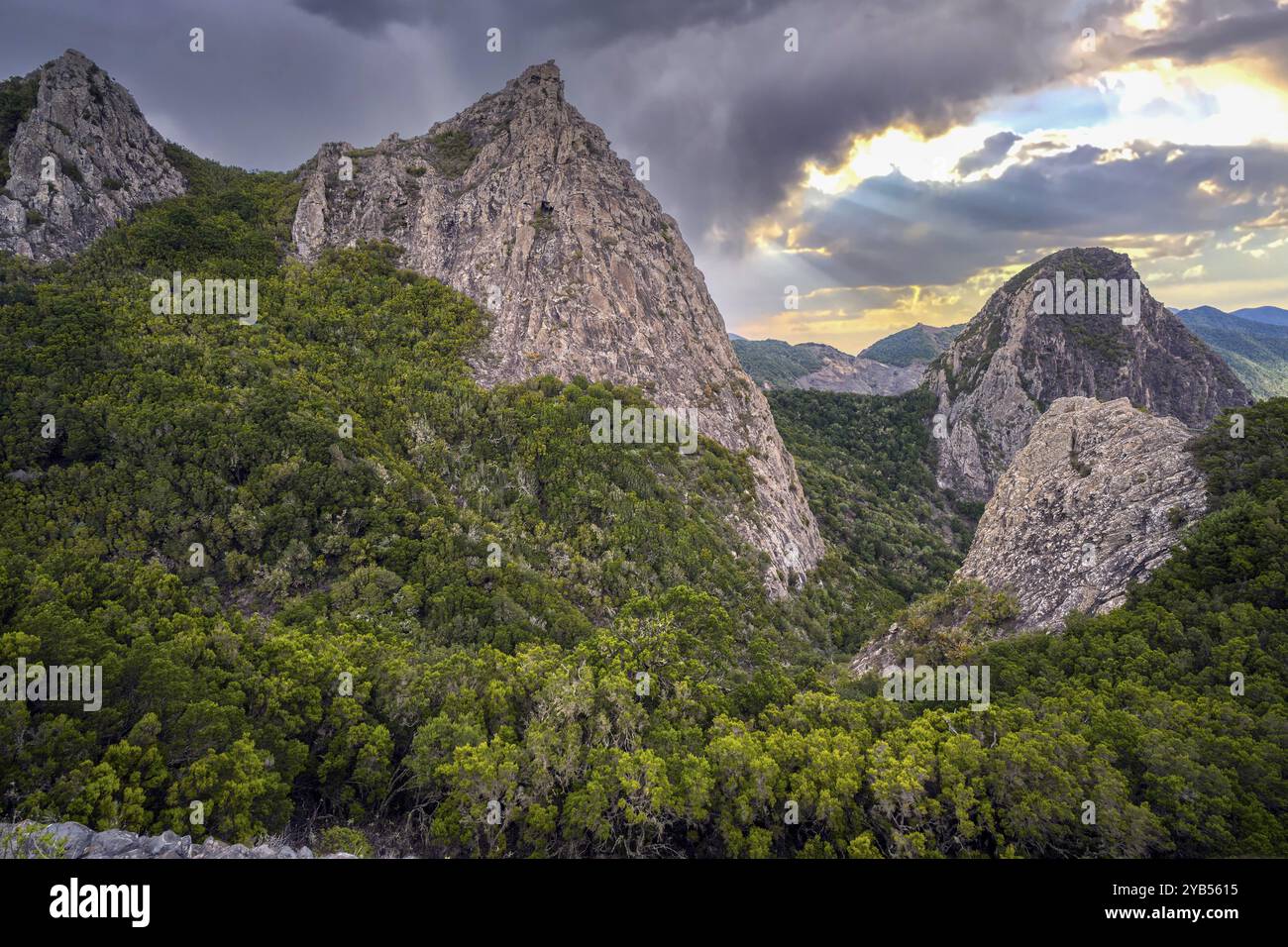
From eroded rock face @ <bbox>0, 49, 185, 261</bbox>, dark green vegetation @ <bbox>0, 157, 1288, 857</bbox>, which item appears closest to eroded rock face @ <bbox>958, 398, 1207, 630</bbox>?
dark green vegetation @ <bbox>0, 157, 1288, 857</bbox>

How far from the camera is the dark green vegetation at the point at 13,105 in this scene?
66.6 metres

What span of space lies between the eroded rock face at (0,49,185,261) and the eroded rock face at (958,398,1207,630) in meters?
103

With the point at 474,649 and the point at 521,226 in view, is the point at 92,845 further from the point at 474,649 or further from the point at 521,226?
the point at 521,226

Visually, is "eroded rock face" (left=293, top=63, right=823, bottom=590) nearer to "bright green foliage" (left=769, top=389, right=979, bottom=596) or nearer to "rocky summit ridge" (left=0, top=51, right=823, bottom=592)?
"rocky summit ridge" (left=0, top=51, right=823, bottom=592)

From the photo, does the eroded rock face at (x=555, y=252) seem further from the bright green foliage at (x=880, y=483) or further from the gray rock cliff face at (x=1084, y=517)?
the gray rock cliff face at (x=1084, y=517)

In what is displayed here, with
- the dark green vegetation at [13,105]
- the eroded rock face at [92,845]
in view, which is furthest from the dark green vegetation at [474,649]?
the dark green vegetation at [13,105]

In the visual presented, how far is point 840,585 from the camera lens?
76.7 metres

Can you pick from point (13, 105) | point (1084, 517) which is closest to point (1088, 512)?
point (1084, 517)

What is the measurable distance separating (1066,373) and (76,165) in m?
195

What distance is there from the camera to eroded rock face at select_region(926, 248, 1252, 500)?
445 ft

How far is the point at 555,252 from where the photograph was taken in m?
81.7
